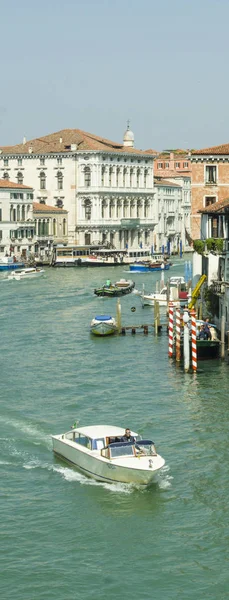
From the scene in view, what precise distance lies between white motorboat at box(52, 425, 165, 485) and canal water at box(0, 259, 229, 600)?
0.60 feet

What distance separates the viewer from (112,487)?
18.8m

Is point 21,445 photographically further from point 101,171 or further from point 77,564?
point 101,171

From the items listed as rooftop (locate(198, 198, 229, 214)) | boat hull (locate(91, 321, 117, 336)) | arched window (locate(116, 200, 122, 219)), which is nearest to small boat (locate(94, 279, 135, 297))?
rooftop (locate(198, 198, 229, 214))

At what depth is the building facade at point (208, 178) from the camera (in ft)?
142

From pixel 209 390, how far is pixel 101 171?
221ft

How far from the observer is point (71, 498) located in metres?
18.4

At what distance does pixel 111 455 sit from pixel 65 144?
76420mm

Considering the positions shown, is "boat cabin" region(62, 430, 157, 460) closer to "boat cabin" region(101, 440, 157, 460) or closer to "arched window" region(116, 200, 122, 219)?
"boat cabin" region(101, 440, 157, 460)

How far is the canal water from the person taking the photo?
15.4m

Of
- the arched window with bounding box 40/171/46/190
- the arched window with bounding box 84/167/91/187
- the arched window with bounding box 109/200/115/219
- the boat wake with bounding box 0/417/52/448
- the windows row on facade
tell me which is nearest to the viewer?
the boat wake with bounding box 0/417/52/448

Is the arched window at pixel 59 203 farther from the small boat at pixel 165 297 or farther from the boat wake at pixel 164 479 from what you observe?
Answer: the boat wake at pixel 164 479

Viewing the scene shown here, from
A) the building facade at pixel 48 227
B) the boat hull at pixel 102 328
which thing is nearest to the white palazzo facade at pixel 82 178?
the building facade at pixel 48 227

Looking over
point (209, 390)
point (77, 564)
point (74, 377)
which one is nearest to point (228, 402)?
point (209, 390)

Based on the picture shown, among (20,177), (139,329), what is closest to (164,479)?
(139,329)
